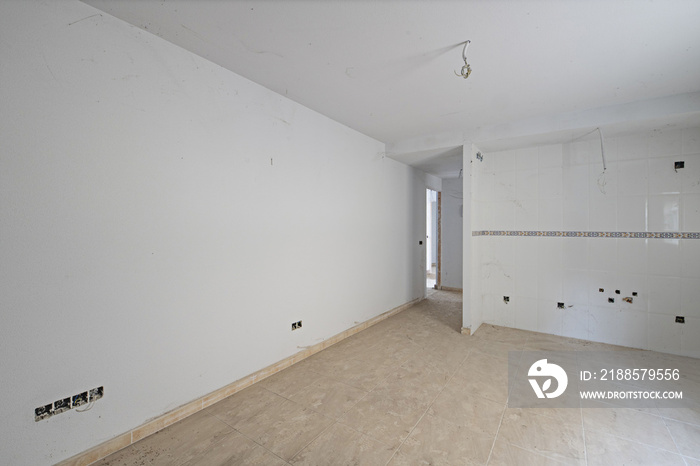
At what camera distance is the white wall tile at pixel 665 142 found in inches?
117

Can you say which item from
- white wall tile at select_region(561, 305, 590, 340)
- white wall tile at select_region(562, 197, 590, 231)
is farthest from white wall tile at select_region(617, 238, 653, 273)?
white wall tile at select_region(561, 305, 590, 340)

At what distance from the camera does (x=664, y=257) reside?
9.88ft

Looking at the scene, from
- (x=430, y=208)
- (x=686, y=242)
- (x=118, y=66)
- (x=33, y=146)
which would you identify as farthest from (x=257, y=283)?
(x=430, y=208)

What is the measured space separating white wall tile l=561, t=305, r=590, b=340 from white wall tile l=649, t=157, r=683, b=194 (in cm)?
147

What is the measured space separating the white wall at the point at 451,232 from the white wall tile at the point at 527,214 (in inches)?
89.6

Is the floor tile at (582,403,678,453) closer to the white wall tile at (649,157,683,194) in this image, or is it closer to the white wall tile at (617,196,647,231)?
the white wall tile at (617,196,647,231)

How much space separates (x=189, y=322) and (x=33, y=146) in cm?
128

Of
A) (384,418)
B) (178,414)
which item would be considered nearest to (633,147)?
(384,418)

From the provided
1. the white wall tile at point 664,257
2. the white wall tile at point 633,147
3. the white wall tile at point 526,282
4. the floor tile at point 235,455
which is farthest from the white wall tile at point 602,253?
the floor tile at point 235,455

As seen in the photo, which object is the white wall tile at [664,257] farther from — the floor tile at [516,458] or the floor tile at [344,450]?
the floor tile at [344,450]

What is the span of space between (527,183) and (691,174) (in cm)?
141

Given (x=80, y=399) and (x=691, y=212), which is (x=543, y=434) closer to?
(x=80, y=399)

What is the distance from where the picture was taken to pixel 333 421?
1.95 metres

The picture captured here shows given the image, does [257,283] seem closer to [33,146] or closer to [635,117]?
[33,146]
